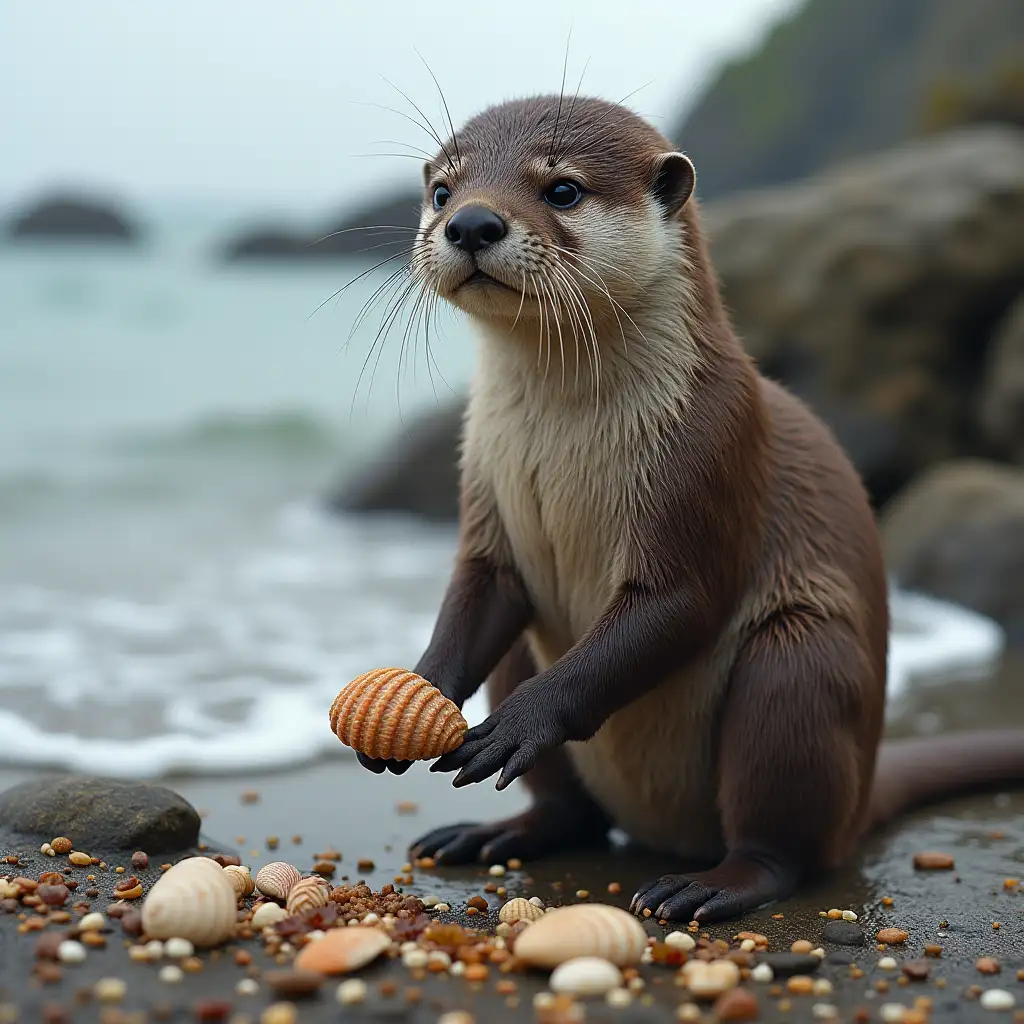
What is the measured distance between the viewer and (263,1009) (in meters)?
3.09

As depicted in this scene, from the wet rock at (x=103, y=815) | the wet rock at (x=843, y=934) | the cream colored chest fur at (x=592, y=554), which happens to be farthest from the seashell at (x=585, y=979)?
the wet rock at (x=103, y=815)

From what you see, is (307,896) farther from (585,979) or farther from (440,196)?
(440,196)

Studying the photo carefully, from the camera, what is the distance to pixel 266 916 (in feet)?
12.0

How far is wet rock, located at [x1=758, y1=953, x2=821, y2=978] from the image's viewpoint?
3.55 meters

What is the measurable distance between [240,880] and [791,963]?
58.2 inches

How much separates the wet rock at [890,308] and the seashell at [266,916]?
797 cm

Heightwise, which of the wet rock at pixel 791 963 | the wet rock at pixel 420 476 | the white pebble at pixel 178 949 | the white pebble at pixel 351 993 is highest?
the wet rock at pixel 420 476

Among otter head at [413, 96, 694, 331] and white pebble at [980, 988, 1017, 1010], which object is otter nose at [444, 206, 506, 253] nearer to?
otter head at [413, 96, 694, 331]

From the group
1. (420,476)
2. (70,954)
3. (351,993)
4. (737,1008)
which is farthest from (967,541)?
(70,954)

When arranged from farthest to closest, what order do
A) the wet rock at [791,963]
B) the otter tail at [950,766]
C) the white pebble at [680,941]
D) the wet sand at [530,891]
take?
the otter tail at [950,766] < the white pebble at [680,941] < the wet rock at [791,963] < the wet sand at [530,891]

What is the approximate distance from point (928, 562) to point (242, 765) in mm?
4611

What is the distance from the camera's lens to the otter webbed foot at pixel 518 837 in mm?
4789

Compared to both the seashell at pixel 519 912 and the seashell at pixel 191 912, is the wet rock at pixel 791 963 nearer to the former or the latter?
the seashell at pixel 519 912

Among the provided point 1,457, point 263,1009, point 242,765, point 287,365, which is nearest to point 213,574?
point 242,765
